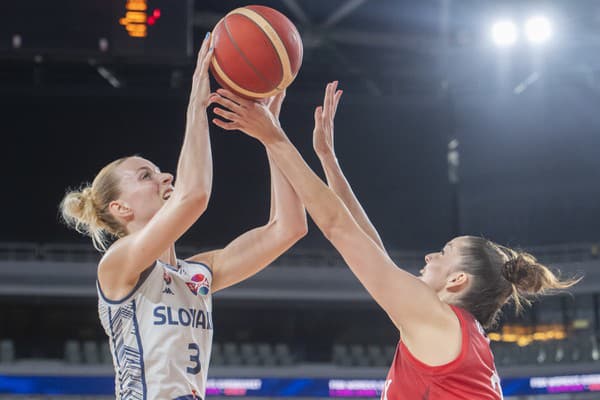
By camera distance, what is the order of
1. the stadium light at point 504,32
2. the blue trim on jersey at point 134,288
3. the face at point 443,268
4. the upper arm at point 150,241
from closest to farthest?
1. the upper arm at point 150,241
2. the blue trim on jersey at point 134,288
3. the face at point 443,268
4. the stadium light at point 504,32

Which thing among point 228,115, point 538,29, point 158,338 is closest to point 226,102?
point 228,115

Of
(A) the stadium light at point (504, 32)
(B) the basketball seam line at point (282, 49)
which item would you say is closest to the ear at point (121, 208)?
(B) the basketball seam line at point (282, 49)

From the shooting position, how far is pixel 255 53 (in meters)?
2.49

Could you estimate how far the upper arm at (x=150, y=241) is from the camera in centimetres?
214

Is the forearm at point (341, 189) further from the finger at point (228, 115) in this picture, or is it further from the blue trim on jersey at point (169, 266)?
the blue trim on jersey at point (169, 266)

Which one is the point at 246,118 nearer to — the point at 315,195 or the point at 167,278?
the point at 315,195

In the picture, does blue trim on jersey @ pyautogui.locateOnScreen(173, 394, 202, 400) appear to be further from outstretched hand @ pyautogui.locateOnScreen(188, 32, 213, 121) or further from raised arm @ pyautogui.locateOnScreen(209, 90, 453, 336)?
outstretched hand @ pyautogui.locateOnScreen(188, 32, 213, 121)

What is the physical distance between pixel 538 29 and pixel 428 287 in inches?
459

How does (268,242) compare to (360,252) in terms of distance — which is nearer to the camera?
(360,252)

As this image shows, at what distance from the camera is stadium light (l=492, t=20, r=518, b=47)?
13.2 metres

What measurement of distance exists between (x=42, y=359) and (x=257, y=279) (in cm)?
444

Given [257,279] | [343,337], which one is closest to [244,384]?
[257,279]

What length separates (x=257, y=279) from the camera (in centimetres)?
1574

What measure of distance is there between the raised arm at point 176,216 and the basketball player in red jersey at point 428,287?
75 mm
